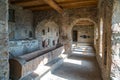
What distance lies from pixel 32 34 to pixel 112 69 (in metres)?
6.11

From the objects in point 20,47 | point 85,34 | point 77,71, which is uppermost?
point 85,34

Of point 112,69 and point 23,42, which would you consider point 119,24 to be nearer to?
point 112,69

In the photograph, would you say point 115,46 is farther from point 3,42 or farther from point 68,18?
point 68,18

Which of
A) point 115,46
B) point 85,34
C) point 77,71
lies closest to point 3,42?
point 115,46

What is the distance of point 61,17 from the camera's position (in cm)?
654

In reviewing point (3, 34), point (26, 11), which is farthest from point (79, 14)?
point (3, 34)

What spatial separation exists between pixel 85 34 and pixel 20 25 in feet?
29.4

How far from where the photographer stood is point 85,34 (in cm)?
1353

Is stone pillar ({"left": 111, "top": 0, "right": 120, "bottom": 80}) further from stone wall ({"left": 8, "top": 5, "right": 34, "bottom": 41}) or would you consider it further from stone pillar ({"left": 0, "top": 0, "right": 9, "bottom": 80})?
stone wall ({"left": 8, "top": 5, "right": 34, "bottom": 41})

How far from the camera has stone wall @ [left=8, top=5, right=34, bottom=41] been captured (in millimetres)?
5699

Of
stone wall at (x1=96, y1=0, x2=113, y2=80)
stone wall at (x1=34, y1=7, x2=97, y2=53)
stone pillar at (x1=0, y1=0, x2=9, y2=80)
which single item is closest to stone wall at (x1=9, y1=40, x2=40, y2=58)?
stone wall at (x1=34, y1=7, x2=97, y2=53)

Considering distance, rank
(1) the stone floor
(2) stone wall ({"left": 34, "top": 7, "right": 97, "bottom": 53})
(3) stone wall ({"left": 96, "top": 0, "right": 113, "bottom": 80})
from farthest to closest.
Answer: (2) stone wall ({"left": 34, "top": 7, "right": 97, "bottom": 53}), (1) the stone floor, (3) stone wall ({"left": 96, "top": 0, "right": 113, "bottom": 80})

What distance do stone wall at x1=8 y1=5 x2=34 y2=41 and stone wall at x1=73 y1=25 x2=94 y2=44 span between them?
777 centimetres

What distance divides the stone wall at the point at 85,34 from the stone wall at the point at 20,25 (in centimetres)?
777
